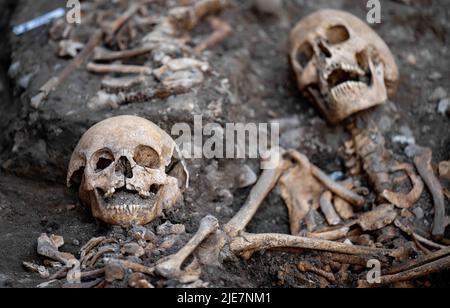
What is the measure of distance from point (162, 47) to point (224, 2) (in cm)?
95

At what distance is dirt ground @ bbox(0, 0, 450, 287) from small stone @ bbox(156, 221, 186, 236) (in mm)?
70

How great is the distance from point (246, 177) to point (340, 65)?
943 millimetres

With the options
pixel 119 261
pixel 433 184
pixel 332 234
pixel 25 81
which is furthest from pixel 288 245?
pixel 25 81

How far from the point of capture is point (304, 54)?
4.77 meters

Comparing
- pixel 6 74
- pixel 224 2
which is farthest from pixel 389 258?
pixel 6 74

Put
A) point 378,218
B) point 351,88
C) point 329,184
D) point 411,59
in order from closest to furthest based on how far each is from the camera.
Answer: point 378,218 < point 329,184 < point 351,88 < point 411,59

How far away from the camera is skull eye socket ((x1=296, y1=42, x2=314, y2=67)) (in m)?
4.61

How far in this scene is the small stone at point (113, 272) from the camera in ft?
10.5

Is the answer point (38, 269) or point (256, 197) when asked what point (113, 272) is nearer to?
point (38, 269)

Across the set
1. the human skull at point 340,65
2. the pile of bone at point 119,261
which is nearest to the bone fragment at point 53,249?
the pile of bone at point 119,261

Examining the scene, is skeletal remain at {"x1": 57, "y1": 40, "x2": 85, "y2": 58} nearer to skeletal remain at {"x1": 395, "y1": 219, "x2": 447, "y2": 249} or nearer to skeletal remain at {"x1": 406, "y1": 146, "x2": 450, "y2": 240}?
skeletal remain at {"x1": 406, "y1": 146, "x2": 450, "y2": 240}

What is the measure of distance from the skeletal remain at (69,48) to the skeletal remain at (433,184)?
7.84 feet

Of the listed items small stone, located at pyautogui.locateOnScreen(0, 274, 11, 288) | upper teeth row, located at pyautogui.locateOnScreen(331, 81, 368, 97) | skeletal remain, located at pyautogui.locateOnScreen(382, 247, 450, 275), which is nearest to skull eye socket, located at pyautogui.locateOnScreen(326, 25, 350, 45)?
upper teeth row, located at pyautogui.locateOnScreen(331, 81, 368, 97)

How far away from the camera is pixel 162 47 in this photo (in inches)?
187
